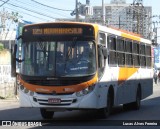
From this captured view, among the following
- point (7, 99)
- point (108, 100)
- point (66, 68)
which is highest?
point (66, 68)

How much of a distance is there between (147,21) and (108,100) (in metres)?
70.6

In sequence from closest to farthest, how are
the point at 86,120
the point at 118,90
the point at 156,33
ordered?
1. the point at 86,120
2. the point at 118,90
3. the point at 156,33

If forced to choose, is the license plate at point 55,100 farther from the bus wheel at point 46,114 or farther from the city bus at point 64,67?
the bus wheel at point 46,114

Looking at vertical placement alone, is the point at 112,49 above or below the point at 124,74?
above

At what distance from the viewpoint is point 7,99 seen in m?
31.6

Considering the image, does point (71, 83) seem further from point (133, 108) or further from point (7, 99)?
point (7, 99)

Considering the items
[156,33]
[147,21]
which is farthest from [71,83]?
[156,33]

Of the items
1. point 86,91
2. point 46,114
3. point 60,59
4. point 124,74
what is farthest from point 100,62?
point 124,74

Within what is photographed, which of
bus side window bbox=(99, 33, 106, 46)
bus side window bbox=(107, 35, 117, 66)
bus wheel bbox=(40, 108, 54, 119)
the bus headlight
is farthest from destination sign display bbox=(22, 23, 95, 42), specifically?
bus wheel bbox=(40, 108, 54, 119)

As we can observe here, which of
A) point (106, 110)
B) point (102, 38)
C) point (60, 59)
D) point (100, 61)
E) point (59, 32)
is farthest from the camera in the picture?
point (106, 110)

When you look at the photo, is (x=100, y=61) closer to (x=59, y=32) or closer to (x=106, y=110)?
(x=59, y=32)

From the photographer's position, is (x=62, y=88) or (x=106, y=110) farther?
(x=106, y=110)

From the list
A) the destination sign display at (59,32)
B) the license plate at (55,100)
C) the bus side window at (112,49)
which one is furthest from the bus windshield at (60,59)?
the bus side window at (112,49)

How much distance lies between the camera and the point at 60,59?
15648 mm
